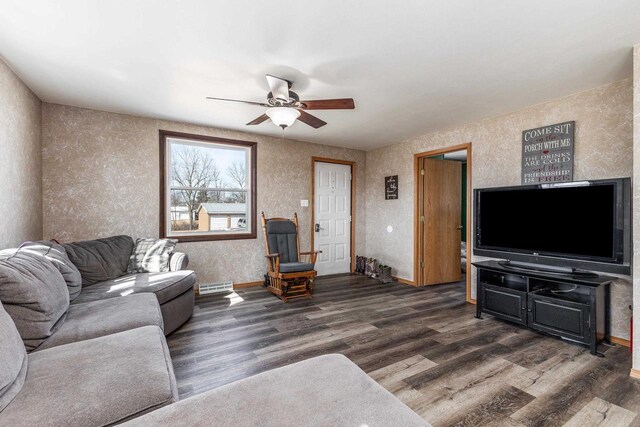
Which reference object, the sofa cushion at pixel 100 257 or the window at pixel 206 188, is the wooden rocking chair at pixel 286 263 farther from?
the sofa cushion at pixel 100 257

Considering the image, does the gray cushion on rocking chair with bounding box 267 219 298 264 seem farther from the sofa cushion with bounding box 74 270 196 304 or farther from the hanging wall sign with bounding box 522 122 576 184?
the hanging wall sign with bounding box 522 122 576 184

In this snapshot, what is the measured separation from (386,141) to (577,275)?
3.15 metres

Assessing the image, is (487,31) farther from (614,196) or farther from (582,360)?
(582,360)

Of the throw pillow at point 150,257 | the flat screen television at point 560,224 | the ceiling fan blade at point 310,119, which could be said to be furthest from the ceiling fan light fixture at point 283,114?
the flat screen television at point 560,224

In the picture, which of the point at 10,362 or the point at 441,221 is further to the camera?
the point at 441,221

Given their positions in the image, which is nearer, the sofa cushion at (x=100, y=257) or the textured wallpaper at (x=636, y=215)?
the textured wallpaper at (x=636, y=215)

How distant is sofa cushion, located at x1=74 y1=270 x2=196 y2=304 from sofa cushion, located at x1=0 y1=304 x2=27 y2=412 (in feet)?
4.06

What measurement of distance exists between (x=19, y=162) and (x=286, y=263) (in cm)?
298

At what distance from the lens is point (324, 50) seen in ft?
7.18

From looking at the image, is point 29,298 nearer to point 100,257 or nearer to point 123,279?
point 123,279

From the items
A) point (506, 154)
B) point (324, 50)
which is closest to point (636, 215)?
point (506, 154)

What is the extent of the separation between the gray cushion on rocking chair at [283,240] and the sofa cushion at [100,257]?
1.76m

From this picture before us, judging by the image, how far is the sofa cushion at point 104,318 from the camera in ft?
5.56

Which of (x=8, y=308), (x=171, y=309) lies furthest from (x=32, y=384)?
(x=171, y=309)
